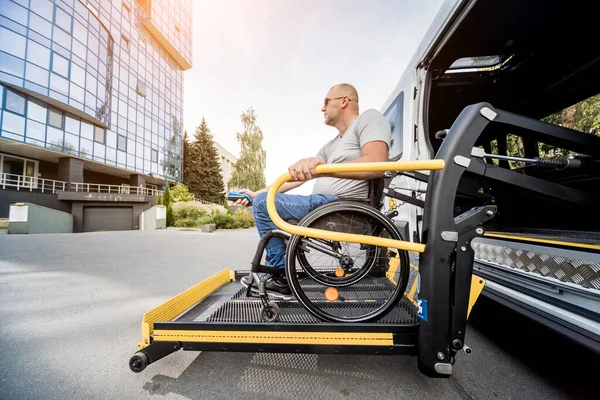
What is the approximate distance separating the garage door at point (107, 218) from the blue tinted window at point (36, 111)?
22.2 feet

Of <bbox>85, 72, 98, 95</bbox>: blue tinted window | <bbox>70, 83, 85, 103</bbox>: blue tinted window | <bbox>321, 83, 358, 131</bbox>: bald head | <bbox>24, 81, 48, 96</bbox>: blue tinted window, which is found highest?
<bbox>85, 72, 98, 95</bbox>: blue tinted window

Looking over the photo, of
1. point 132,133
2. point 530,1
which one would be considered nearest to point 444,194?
point 530,1

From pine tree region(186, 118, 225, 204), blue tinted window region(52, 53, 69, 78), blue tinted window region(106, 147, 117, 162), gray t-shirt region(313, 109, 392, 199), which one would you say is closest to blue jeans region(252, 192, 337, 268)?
gray t-shirt region(313, 109, 392, 199)

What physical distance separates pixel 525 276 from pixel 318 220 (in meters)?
1.35

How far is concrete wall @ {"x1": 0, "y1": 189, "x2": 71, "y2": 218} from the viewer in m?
14.3

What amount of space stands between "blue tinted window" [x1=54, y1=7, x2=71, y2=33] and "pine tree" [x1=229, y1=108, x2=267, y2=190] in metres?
14.3

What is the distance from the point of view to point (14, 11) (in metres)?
15.7

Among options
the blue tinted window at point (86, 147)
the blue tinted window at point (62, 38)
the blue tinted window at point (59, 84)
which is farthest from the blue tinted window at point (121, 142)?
the blue tinted window at point (62, 38)

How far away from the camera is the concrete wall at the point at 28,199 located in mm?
14344

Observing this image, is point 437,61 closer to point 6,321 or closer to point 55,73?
point 6,321

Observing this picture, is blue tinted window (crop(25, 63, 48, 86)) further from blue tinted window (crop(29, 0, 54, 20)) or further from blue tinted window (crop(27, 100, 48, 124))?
blue tinted window (crop(29, 0, 54, 20))

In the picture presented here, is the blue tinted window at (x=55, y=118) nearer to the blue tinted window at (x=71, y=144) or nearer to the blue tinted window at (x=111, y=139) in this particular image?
the blue tinted window at (x=71, y=144)

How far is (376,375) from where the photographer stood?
149 centimetres

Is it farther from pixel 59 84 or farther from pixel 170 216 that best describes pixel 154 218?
pixel 59 84
